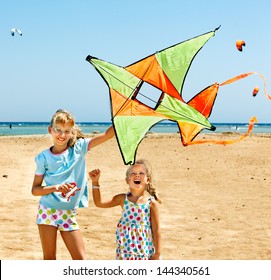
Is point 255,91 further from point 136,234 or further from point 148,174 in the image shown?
point 136,234

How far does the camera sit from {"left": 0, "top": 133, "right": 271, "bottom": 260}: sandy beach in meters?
7.42

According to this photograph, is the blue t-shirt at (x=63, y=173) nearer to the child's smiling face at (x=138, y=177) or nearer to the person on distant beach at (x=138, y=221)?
the person on distant beach at (x=138, y=221)

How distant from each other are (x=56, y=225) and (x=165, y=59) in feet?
5.80

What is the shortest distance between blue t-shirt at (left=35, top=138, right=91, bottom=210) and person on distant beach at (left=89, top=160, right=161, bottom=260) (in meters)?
0.13

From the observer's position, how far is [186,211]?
33.1ft

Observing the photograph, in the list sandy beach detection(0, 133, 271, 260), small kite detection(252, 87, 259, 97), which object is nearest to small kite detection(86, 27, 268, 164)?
small kite detection(252, 87, 259, 97)

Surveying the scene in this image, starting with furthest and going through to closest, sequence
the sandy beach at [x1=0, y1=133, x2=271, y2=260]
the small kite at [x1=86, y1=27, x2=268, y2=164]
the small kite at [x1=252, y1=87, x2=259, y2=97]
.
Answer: the sandy beach at [x1=0, y1=133, x2=271, y2=260]
the small kite at [x1=86, y1=27, x2=268, y2=164]
the small kite at [x1=252, y1=87, x2=259, y2=97]

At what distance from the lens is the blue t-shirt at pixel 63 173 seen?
4684 mm

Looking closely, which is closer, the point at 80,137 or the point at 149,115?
the point at 149,115

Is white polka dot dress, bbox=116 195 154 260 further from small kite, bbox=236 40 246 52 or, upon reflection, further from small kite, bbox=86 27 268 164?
small kite, bbox=236 40 246 52

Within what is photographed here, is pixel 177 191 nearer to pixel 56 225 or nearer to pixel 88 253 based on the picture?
pixel 88 253

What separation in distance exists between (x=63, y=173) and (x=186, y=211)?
5.75 m
